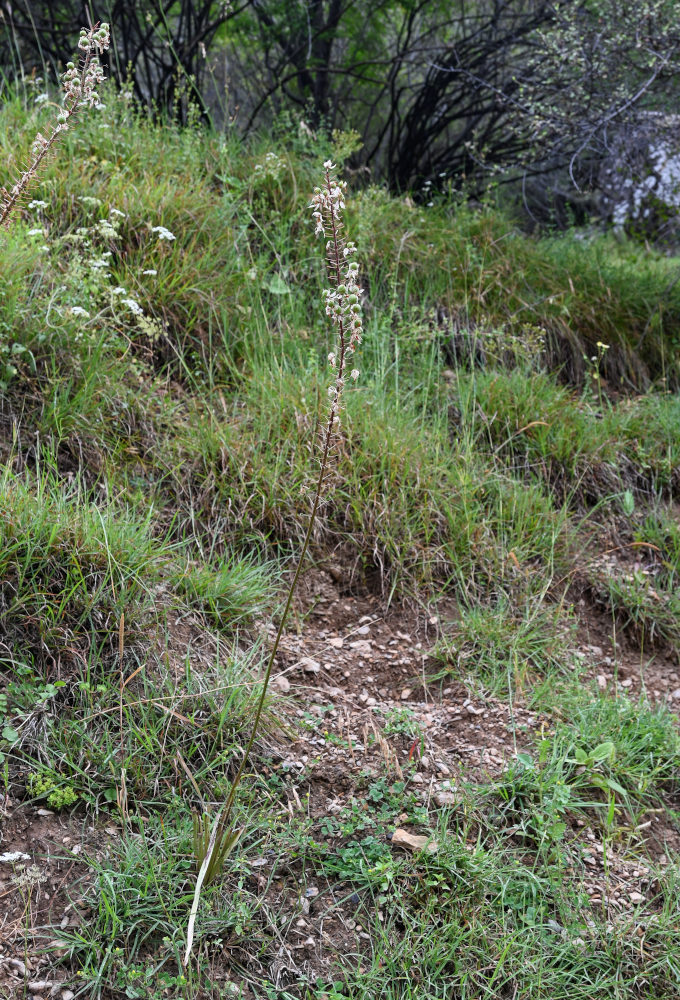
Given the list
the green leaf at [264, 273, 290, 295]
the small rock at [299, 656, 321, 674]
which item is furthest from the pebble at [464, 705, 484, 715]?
the green leaf at [264, 273, 290, 295]

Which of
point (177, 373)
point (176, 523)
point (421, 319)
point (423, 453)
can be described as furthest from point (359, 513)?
point (421, 319)

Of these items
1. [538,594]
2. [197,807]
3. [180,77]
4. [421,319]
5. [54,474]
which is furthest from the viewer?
[180,77]

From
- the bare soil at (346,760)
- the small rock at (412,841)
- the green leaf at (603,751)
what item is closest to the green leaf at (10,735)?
the bare soil at (346,760)

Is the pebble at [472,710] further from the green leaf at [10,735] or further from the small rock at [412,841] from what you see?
the green leaf at [10,735]

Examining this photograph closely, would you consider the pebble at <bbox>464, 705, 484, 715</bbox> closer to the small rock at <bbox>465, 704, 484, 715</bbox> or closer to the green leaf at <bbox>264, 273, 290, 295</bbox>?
the small rock at <bbox>465, 704, 484, 715</bbox>

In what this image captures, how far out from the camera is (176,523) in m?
2.95

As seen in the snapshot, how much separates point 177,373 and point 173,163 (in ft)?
4.45

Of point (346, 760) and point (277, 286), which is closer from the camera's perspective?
point (346, 760)

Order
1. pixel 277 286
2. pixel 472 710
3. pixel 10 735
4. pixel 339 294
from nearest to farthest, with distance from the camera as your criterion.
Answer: pixel 339 294 < pixel 10 735 < pixel 472 710 < pixel 277 286

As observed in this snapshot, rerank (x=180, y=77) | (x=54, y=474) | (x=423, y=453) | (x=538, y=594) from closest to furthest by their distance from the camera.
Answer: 1. (x=54, y=474)
2. (x=538, y=594)
3. (x=423, y=453)
4. (x=180, y=77)

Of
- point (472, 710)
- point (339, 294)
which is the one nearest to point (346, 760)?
point (472, 710)

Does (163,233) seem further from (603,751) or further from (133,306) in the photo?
(603,751)

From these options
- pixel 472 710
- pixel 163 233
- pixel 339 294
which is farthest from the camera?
pixel 163 233

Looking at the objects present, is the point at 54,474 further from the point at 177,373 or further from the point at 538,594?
the point at 538,594
